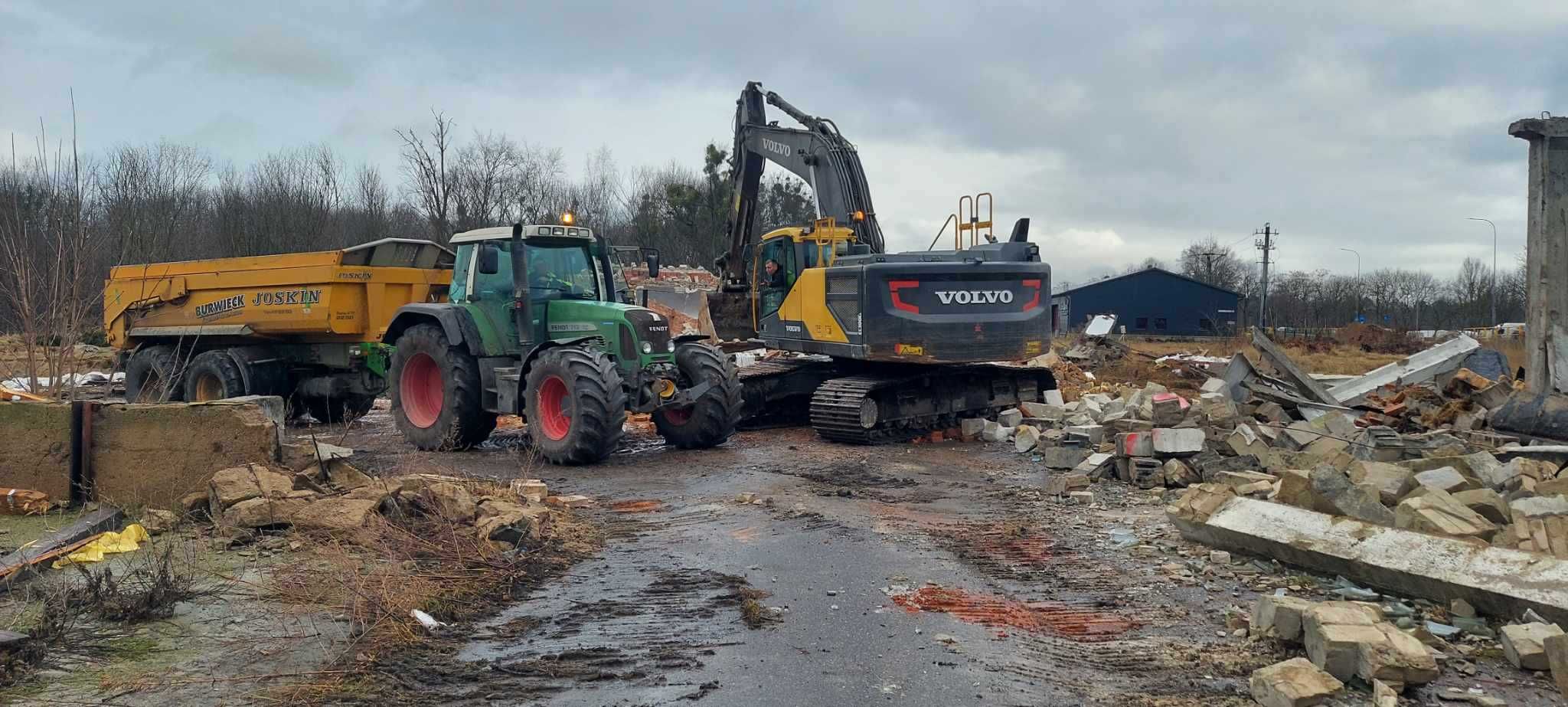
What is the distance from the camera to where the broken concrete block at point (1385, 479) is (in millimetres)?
7035

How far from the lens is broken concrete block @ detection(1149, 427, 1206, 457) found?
9680 millimetres

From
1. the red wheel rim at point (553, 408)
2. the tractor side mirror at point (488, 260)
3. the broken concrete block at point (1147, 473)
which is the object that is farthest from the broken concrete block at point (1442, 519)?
the tractor side mirror at point (488, 260)

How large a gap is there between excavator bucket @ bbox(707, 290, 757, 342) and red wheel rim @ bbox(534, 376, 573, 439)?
4.55 meters

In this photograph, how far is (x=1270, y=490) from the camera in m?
7.51

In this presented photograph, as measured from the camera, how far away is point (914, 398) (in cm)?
1365

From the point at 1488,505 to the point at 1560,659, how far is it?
230 cm

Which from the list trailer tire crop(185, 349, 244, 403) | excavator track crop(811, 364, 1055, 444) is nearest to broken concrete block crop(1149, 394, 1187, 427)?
excavator track crop(811, 364, 1055, 444)

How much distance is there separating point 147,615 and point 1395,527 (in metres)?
6.24

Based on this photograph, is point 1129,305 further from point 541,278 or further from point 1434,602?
point 1434,602

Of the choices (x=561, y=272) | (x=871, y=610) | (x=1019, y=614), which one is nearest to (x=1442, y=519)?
(x=1019, y=614)

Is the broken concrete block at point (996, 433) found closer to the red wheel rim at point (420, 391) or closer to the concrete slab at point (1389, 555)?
the concrete slab at point (1389, 555)

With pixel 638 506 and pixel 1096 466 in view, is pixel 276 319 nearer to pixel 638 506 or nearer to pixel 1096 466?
pixel 638 506

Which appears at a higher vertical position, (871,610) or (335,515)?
(335,515)

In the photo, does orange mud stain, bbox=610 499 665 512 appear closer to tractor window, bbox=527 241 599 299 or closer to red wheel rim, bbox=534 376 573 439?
red wheel rim, bbox=534 376 573 439
